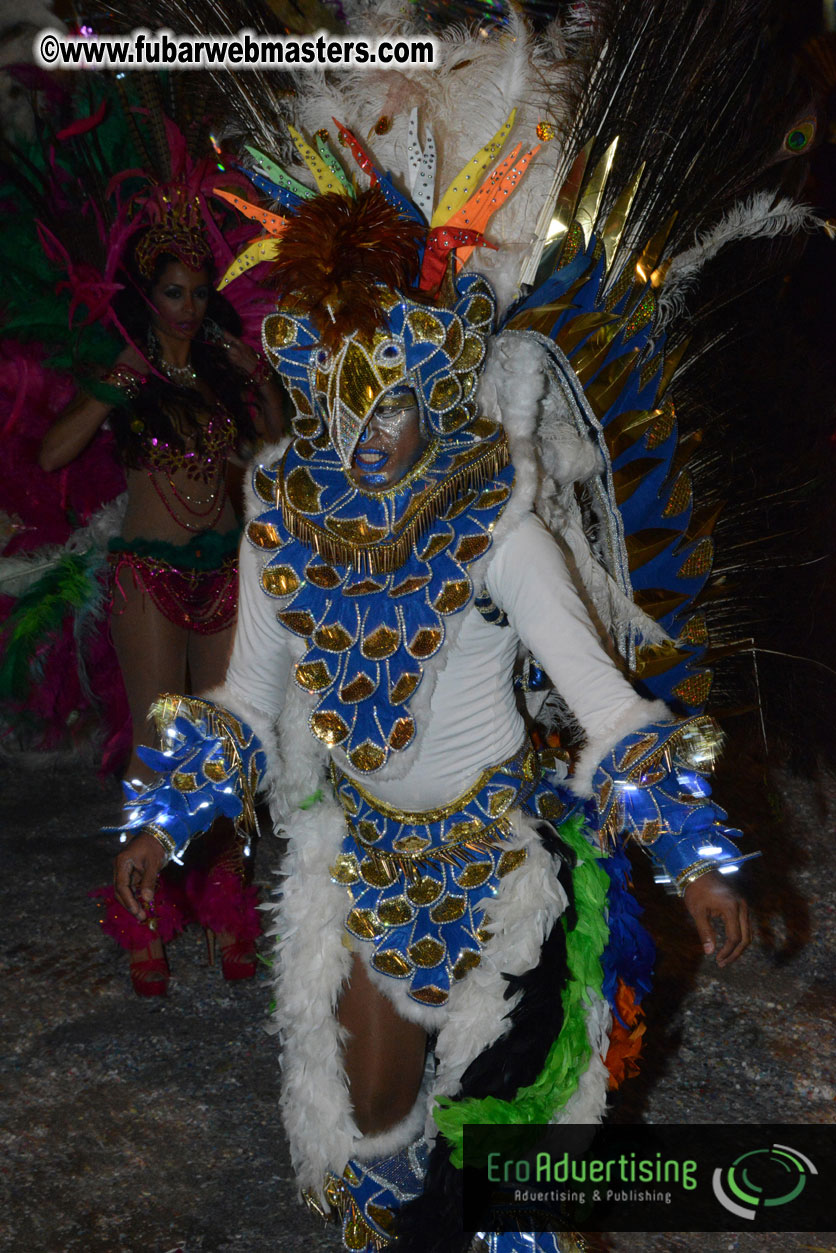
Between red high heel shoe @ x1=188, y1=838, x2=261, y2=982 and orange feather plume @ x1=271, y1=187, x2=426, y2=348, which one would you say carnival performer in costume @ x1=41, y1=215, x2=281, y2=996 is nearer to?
red high heel shoe @ x1=188, y1=838, x2=261, y2=982

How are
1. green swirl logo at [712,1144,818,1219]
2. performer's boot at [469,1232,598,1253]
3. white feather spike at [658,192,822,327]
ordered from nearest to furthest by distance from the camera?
performer's boot at [469,1232,598,1253]
white feather spike at [658,192,822,327]
green swirl logo at [712,1144,818,1219]

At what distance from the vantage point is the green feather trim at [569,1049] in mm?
2314

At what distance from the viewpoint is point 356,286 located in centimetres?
227

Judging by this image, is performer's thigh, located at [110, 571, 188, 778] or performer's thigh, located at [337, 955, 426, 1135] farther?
performer's thigh, located at [110, 571, 188, 778]

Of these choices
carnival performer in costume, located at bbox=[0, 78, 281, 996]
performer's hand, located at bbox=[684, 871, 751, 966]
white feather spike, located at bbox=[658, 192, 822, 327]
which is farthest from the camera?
carnival performer in costume, located at bbox=[0, 78, 281, 996]

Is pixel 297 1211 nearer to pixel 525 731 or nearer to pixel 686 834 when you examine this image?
pixel 525 731

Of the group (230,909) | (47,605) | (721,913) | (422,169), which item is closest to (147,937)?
(230,909)

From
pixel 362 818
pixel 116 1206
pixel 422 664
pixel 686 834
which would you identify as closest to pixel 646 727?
pixel 686 834

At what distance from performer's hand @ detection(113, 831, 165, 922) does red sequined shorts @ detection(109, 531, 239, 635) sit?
5.29 ft

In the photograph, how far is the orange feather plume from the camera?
7.46ft

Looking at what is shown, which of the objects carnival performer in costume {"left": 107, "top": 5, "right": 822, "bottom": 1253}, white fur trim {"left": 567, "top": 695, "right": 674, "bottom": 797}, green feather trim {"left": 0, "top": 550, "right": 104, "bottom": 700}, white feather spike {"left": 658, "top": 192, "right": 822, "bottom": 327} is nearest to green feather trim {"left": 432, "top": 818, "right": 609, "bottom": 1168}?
carnival performer in costume {"left": 107, "top": 5, "right": 822, "bottom": 1253}

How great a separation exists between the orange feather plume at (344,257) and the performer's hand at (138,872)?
1.03 m

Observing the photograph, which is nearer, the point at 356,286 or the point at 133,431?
the point at 356,286

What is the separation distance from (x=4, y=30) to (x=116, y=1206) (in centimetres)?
425
